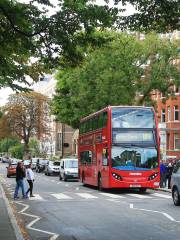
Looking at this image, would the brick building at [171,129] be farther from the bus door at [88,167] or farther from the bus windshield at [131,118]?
the bus windshield at [131,118]

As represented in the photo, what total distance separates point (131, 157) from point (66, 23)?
15.5 m

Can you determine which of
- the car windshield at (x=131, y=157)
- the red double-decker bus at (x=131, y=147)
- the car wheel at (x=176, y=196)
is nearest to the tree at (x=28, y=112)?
the red double-decker bus at (x=131, y=147)

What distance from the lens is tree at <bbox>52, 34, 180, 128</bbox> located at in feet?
153

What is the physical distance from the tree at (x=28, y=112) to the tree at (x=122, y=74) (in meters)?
45.0

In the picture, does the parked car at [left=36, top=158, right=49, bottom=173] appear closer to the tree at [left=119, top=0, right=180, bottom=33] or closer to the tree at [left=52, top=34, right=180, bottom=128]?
the tree at [left=52, top=34, right=180, bottom=128]

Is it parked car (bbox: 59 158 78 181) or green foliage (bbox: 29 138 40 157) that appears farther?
green foliage (bbox: 29 138 40 157)

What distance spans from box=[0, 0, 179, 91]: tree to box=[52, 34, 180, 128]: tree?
103 ft

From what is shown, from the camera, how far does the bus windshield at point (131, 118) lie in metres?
27.3

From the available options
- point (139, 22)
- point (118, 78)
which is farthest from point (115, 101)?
point (139, 22)

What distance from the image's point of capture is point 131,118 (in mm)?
27484

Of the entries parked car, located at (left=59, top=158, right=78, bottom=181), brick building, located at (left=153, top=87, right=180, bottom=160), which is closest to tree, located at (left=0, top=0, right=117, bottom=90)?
parked car, located at (left=59, top=158, right=78, bottom=181)

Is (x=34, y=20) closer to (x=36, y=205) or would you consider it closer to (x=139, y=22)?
(x=139, y=22)

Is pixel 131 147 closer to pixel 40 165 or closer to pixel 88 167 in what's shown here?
pixel 88 167

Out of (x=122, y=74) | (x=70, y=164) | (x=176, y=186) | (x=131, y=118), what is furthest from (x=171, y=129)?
(x=176, y=186)
